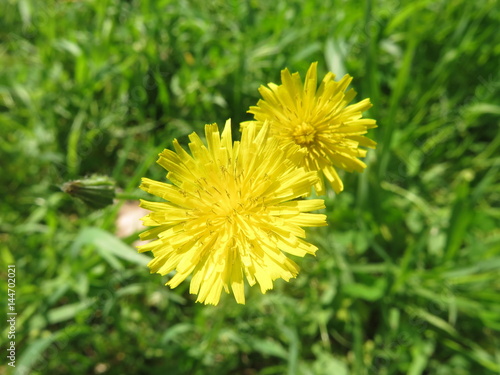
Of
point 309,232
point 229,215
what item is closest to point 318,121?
point 229,215

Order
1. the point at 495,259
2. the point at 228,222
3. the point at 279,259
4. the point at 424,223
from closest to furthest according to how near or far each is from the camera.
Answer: the point at 279,259
the point at 228,222
the point at 495,259
the point at 424,223

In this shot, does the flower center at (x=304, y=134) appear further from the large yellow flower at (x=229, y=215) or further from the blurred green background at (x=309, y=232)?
the blurred green background at (x=309, y=232)

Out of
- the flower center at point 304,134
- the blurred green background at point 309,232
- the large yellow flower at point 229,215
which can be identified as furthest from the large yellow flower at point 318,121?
the blurred green background at point 309,232

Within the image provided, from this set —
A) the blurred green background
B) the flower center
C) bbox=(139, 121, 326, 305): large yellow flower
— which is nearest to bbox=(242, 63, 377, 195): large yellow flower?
the flower center

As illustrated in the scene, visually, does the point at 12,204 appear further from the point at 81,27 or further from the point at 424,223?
the point at 424,223

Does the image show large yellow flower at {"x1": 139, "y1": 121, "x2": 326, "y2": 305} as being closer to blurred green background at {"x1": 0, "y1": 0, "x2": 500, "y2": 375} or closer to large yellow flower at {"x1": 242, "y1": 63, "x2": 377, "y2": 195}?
large yellow flower at {"x1": 242, "y1": 63, "x2": 377, "y2": 195}

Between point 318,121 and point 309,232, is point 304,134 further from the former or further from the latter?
point 309,232

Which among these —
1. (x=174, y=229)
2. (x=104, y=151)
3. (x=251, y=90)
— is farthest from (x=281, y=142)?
(x=104, y=151)
